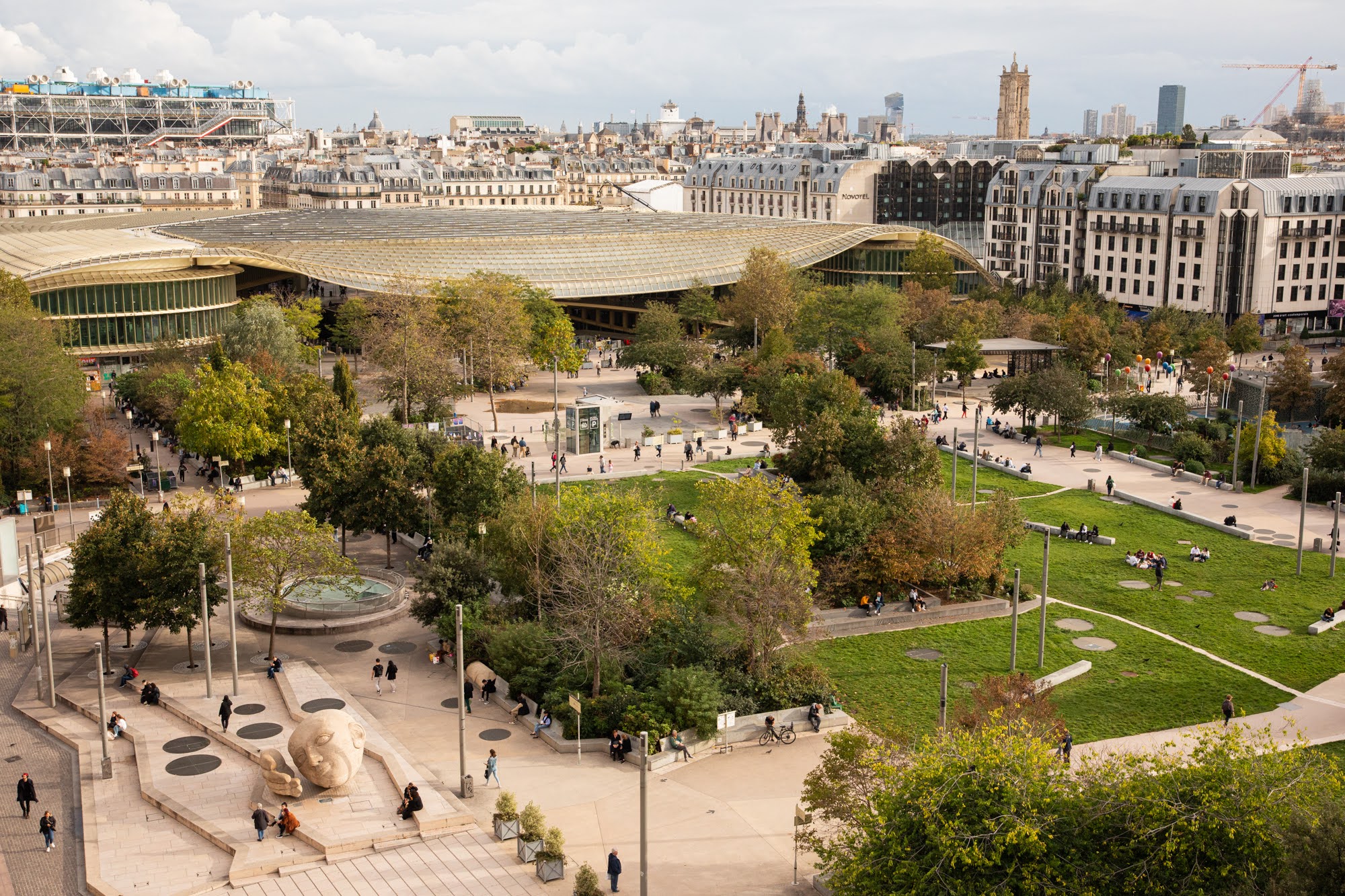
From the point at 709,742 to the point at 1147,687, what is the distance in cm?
1389

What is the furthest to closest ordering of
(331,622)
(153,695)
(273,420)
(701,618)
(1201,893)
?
1. (273,420)
2. (331,622)
3. (701,618)
4. (153,695)
5. (1201,893)

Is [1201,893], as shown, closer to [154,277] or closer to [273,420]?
[273,420]

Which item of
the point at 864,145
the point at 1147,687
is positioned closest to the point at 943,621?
the point at 1147,687

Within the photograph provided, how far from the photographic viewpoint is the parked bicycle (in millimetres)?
35844

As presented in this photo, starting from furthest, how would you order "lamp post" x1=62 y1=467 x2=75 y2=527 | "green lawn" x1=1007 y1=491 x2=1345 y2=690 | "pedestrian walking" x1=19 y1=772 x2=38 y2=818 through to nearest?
1. "lamp post" x1=62 y1=467 x2=75 y2=527
2. "green lawn" x1=1007 y1=491 x2=1345 y2=690
3. "pedestrian walking" x1=19 y1=772 x2=38 y2=818

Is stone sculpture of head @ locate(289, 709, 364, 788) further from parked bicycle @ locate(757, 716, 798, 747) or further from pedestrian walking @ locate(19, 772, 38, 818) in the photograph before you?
parked bicycle @ locate(757, 716, 798, 747)

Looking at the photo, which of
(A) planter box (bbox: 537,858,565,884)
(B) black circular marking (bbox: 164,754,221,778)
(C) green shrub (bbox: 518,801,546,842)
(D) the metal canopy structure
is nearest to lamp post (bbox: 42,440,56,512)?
(B) black circular marking (bbox: 164,754,221,778)

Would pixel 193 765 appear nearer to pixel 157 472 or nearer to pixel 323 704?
pixel 323 704

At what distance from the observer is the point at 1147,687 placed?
1542 inches

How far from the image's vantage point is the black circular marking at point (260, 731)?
3581cm

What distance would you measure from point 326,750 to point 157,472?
37209 mm

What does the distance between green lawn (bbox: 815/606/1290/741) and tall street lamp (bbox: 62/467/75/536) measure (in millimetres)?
32809

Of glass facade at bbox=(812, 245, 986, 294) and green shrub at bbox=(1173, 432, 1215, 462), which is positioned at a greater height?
glass facade at bbox=(812, 245, 986, 294)

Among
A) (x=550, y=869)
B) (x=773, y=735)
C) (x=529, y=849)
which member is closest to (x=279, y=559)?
(x=529, y=849)
